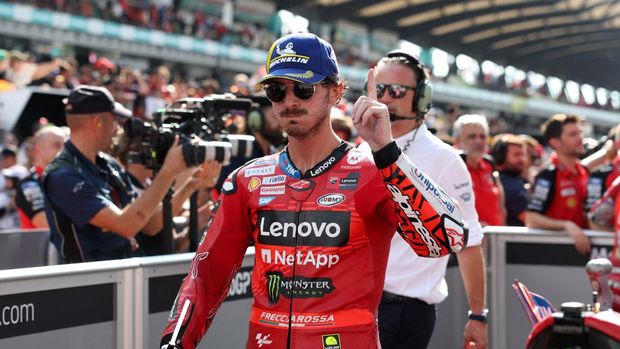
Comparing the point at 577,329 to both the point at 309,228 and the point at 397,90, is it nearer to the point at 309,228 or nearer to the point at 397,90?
the point at 309,228

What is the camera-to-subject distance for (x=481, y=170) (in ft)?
23.7

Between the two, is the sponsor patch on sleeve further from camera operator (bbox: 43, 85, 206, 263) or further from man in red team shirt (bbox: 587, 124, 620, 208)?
man in red team shirt (bbox: 587, 124, 620, 208)

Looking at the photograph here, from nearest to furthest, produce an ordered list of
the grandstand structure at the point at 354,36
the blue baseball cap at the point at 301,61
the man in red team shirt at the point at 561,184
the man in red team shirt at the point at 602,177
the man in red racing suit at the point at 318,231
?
1. the man in red racing suit at the point at 318,231
2. the blue baseball cap at the point at 301,61
3. the man in red team shirt at the point at 602,177
4. the man in red team shirt at the point at 561,184
5. the grandstand structure at the point at 354,36

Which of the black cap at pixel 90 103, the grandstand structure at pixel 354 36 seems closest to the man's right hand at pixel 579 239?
the black cap at pixel 90 103

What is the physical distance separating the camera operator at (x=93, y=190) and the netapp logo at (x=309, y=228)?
1726 mm

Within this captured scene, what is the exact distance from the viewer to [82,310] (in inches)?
141

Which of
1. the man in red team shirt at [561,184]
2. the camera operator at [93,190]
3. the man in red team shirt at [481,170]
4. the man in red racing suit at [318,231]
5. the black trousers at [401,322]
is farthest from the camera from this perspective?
the man in red team shirt at [481,170]

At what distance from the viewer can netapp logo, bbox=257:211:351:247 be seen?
8.48ft

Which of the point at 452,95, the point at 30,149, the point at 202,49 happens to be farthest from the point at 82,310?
the point at 452,95

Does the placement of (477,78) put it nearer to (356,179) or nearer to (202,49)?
(202,49)

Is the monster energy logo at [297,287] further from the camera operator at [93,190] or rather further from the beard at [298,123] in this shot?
the camera operator at [93,190]

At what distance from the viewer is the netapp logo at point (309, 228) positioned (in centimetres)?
258

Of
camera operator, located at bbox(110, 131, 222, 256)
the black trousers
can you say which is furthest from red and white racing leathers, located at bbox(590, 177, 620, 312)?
camera operator, located at bbox(110, 131, 222, 256)

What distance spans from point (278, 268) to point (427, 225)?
49 centimetres
